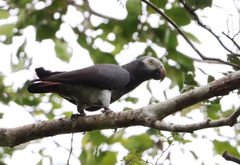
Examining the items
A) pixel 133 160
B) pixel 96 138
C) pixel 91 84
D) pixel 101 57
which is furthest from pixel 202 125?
pixel 101 57

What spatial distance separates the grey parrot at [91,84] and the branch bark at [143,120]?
0.40 meters

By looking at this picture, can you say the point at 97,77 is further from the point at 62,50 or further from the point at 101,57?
the point at 62,50

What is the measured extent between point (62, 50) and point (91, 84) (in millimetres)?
1393

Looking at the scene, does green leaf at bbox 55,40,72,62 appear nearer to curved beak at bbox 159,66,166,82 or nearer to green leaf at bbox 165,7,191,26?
curved beak at bbox 159,66,166,82

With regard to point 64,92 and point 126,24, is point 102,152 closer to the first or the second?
point 64,92

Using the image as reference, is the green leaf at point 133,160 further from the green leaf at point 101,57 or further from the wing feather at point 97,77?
the green leaf at point 101,57

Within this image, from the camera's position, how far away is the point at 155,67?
15.1 ft

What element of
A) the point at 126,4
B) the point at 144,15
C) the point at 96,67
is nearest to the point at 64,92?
the point at 96,67

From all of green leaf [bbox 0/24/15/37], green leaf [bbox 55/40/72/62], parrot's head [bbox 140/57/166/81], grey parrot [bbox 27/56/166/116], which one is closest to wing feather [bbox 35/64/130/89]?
grey parrot [bbox 27/56/166/116]

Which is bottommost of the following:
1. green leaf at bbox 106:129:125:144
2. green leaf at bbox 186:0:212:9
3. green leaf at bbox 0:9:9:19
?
green leaf at bbox 106:129:125:144

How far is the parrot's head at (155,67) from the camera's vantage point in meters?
4.59

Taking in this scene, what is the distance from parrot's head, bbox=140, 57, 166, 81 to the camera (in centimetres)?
459

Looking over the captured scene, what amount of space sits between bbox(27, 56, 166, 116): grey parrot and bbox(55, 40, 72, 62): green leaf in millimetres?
838

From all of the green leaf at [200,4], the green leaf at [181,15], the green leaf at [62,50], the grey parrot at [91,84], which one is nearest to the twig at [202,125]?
the green leaf at [200,4]
